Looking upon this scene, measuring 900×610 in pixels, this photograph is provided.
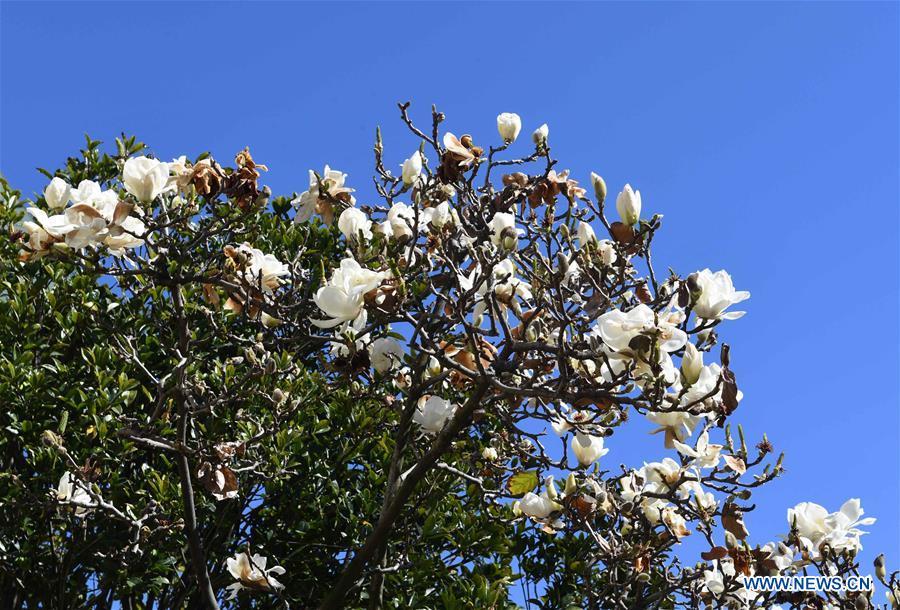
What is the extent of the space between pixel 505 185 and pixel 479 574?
183 cm

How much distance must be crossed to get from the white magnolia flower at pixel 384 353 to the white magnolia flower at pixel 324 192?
2.09 ft

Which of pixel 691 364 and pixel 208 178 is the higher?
pixel 208 178

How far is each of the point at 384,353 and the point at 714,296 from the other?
109 cm

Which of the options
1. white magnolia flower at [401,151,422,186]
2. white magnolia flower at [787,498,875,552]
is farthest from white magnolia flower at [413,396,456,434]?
white magnolia flower at [787,498,875,552]

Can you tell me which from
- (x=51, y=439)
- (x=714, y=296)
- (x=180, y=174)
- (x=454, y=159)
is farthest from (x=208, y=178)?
(x=714, y=296)

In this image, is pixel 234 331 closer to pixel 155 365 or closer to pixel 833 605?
pixel 155 365

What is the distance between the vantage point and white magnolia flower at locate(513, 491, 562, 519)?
3.18 metres

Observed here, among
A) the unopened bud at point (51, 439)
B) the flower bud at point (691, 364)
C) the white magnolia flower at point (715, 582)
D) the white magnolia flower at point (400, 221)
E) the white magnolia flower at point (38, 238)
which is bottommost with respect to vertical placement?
the unopened bud at point (51, 439)

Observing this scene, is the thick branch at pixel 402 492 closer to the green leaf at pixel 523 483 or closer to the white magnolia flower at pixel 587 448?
the green leaf at pixel 523 483

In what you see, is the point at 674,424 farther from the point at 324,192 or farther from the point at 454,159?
the point at 324,192

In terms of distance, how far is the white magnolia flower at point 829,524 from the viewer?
342 centimetres

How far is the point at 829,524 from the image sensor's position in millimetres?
3453

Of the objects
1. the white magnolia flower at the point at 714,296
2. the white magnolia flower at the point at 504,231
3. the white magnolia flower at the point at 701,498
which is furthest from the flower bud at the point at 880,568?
the white magnolia flower at the point at 504,231

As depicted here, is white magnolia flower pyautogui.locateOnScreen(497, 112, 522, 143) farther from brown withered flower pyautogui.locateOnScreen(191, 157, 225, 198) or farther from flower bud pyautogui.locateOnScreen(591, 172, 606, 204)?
brown withered flower pyautogui.locateOnScreen(191, 157, 225, 198)
